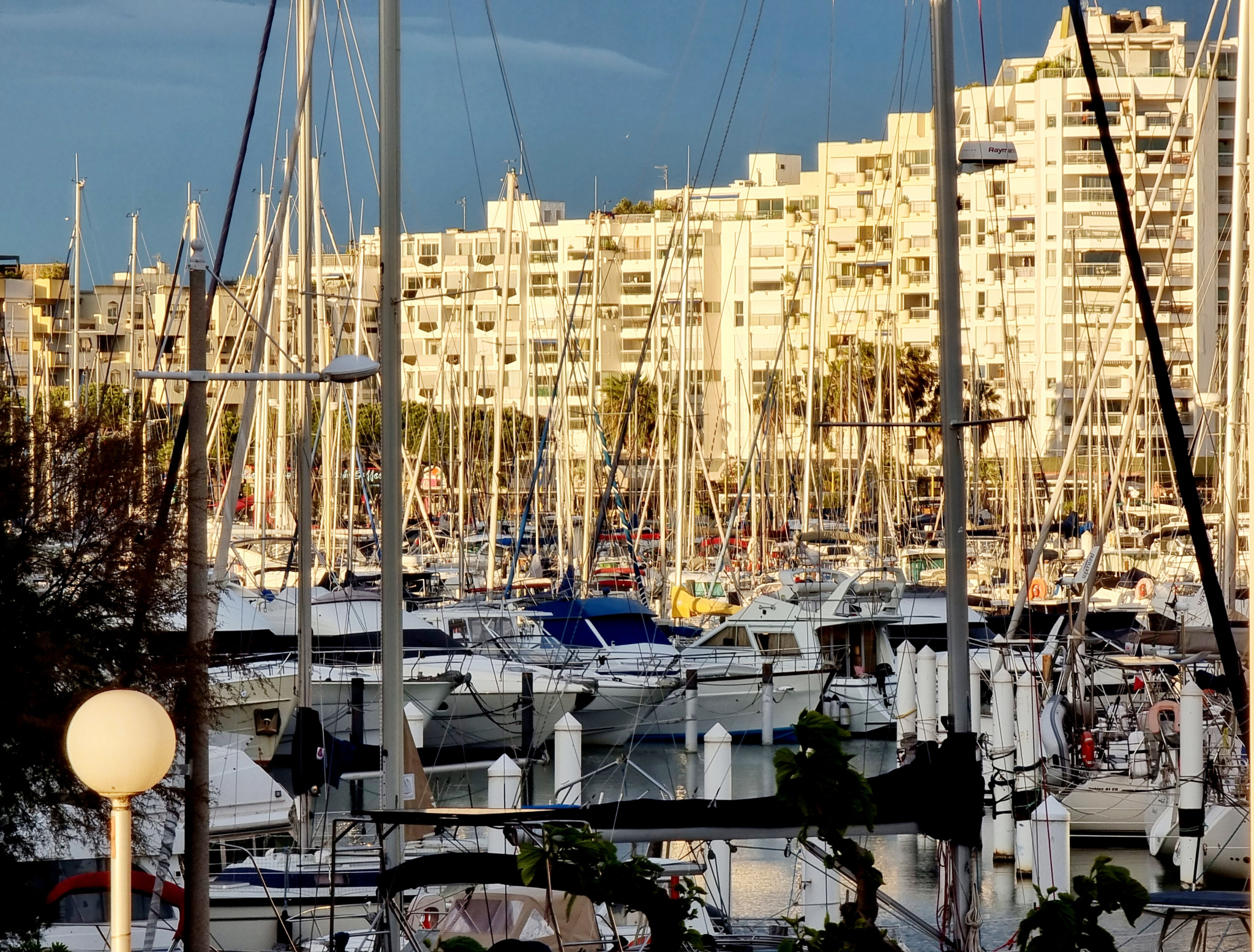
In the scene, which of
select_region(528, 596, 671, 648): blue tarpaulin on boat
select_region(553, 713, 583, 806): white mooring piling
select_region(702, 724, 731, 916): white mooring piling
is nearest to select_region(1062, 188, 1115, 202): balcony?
select_region(528, 596, 671, 648): blue tarpaulin on boat

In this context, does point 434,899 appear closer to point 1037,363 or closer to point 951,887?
point 951,887

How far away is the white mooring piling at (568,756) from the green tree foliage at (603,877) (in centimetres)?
780

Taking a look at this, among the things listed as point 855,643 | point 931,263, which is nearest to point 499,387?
point 855,643

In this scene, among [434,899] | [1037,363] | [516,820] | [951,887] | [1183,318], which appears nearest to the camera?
[516,820]

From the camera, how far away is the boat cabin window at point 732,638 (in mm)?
27453

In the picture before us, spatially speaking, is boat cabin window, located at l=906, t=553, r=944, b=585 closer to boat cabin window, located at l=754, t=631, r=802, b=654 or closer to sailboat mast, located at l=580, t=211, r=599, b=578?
sailboat mast, located at l=580, t=211, r=599, b=578

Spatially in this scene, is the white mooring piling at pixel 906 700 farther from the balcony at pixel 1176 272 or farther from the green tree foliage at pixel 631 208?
the green tree foliage at pixel 631 208

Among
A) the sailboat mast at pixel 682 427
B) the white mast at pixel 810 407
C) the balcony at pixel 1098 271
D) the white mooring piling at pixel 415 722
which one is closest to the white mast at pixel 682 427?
the sailboat mast at pixel 682 427

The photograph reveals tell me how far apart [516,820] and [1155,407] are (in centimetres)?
4169

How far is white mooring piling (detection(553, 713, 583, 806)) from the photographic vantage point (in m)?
16.0

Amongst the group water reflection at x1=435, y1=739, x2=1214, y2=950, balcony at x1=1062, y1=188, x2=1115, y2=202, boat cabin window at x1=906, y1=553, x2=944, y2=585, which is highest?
balcony at x1=1062, y1=188, x2=1115, y2=202

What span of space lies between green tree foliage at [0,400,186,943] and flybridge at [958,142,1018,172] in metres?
6.17

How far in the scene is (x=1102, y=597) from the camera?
123 feet

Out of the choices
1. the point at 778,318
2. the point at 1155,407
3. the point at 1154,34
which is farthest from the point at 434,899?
the point at 778,318
